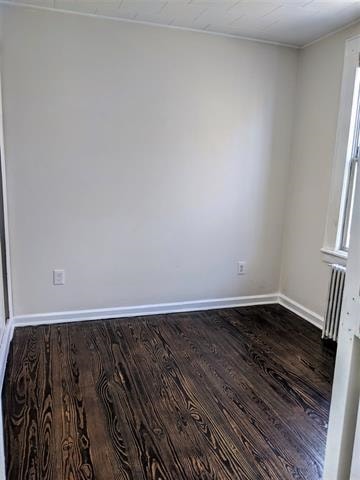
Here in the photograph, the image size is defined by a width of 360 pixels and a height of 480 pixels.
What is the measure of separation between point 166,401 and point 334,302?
1.57 meters

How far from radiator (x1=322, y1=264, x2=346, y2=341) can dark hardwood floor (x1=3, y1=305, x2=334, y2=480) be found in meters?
0.15

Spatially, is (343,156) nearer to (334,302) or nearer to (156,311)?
(334,302)

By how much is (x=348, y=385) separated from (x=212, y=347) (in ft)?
6.30

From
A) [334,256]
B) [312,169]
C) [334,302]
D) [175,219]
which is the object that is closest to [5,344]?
[175,219]

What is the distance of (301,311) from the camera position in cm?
354

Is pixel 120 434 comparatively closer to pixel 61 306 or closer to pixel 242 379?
pixel 242 379

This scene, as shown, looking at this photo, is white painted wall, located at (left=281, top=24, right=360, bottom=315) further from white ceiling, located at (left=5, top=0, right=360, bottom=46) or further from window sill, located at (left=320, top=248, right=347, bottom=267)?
white ceiling, located at (left=5, top=0, right=360, bottom=46)

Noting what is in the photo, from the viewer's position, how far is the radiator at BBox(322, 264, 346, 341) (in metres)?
2.91

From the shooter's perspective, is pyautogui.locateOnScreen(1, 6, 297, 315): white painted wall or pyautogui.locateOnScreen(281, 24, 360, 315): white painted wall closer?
pyautogui.locateOnScreen(1, 6, 297, 315): white painted wall

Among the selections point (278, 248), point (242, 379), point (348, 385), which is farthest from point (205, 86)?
point (348, 385)

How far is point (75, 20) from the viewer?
2.85 meters

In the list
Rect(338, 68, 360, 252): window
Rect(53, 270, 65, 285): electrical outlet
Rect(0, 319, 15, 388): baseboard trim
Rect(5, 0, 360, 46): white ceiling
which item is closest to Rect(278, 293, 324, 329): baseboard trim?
Rect(338, 68, 360, 252): window

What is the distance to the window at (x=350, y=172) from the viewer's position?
292 centimetres

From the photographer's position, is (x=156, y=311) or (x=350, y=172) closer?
(x=350, y=172)
